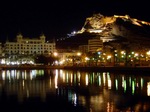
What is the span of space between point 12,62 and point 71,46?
2815 cm

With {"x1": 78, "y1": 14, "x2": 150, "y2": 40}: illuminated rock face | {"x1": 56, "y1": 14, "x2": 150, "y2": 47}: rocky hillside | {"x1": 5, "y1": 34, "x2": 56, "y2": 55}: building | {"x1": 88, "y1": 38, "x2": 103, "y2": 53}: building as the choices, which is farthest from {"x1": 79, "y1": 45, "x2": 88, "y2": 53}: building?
{"x1": 5, "y1": 34, "x2": 56, "y2": 55}: building

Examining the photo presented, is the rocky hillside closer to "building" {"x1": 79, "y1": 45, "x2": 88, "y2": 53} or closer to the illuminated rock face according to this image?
the illuminated rock face

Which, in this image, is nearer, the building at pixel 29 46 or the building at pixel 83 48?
the building at pixel 83 48

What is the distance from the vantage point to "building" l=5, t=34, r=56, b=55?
114375mm

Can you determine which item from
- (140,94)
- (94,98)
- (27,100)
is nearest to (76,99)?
(94,98)

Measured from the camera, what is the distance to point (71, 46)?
389 feet

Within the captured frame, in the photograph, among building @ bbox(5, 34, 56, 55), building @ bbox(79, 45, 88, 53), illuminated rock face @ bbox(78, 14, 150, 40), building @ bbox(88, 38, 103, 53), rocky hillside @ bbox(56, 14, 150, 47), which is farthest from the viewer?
building @ bbox(5, 34, 56, 55)

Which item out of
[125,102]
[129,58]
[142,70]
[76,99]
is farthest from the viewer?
[129,58]

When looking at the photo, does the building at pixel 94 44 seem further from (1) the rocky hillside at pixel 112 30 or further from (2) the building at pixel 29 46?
(2) the building at pixel 29 46

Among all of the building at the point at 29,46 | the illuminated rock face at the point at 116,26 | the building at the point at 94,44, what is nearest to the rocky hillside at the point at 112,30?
the illuminated rock face at the point at 116,26

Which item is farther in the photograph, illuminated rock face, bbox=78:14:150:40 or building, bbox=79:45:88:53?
illuminated rock face, bbox=78:14:150:40

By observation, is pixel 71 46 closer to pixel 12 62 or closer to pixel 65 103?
pixel 12 62

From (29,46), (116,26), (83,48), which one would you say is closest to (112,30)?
(116,26)

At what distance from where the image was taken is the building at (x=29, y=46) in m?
114
